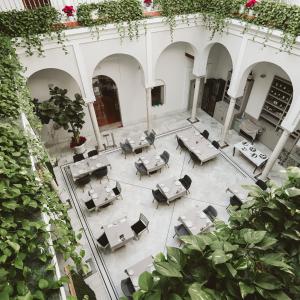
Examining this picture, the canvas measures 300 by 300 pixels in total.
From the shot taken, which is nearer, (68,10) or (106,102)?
(68,10)

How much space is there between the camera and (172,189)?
8812 mm

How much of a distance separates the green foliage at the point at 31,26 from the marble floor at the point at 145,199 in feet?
17.4

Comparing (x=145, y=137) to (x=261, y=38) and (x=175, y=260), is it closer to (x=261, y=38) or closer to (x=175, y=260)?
(x=261, y=38)

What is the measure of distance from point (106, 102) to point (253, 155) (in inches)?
309

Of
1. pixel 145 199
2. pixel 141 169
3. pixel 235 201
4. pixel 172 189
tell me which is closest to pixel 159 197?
pixel 172 189

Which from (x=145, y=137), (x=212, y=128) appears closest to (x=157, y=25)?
(x=145, y=137)

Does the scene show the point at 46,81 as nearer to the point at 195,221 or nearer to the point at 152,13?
the point at 152,13

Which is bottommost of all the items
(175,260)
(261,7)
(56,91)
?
(56,91)

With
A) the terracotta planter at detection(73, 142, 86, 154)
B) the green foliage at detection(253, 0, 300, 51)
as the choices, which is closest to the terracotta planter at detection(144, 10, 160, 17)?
the green foliage at detection(253, 0, 300, 51)

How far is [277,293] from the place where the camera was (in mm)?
1997

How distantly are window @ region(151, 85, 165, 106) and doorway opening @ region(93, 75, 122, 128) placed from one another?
217cm

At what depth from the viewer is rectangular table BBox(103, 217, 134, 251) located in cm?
724

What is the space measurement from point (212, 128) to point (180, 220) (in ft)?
22.1

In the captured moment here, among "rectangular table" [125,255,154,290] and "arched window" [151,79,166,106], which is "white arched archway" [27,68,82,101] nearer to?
"arched window" [151,79,166,106]
